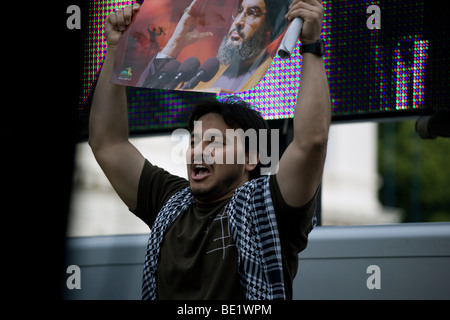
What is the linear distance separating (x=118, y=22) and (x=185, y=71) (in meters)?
0.35

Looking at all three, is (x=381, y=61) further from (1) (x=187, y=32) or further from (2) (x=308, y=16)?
(1) (x=187, y=32)

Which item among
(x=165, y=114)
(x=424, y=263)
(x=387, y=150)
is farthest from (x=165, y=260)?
(x=387, y=150)

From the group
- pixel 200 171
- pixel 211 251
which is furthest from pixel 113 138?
pixel 211 251

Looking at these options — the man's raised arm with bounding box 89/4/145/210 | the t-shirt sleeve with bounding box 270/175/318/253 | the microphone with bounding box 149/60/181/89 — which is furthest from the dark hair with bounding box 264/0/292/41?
the man's raised arm with bounding box 89/4/145/210

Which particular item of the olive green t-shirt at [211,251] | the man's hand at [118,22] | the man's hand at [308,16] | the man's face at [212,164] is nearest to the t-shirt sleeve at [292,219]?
the olive green t-shirt at [211,251]

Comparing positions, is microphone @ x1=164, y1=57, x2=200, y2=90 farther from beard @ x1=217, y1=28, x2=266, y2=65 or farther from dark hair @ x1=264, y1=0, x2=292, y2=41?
dark hair @ x1=264, y1=0, x2=292, y2=41

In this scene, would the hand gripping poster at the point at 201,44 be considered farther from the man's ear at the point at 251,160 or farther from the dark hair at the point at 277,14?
the man's ear at the point at 251,160

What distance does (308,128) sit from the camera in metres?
1.99

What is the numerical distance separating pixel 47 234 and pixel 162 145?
1183cm

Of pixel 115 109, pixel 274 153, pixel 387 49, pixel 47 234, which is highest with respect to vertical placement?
pixel 387 49

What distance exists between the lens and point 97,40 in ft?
8.66

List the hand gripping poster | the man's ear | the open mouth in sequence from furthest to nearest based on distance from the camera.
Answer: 1. the man's ear
2. the open mouth
3. the hand gripping poster

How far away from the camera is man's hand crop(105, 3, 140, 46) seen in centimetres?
230
